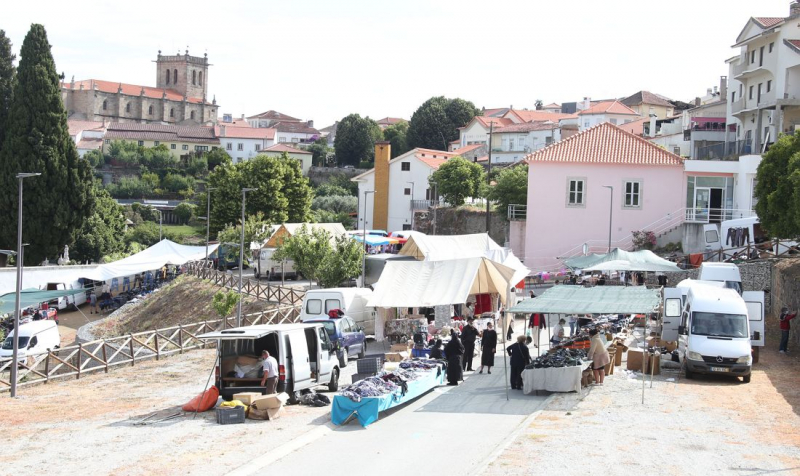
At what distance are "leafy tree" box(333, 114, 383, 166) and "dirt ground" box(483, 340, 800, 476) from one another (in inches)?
4128

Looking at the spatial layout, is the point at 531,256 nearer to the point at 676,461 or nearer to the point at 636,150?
the point at 636,150

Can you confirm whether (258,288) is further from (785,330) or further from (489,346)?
(785,330)

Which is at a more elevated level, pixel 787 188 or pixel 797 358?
pixel 787 188

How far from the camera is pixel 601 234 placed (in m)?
49.6

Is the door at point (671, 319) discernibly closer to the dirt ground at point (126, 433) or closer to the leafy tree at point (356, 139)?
the dirt ground at point (126, 433)

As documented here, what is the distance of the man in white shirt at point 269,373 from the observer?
17750mm

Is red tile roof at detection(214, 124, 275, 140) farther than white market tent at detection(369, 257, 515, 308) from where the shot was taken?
Yes

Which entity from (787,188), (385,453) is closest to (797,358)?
(787,188)

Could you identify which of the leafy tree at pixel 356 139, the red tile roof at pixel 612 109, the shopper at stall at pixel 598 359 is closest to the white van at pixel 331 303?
the shopper at stall at pixel 598 359

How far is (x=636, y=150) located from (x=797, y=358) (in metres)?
26.2

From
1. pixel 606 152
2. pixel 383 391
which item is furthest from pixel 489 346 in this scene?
pixel 606 152

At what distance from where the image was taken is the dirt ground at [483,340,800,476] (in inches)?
520

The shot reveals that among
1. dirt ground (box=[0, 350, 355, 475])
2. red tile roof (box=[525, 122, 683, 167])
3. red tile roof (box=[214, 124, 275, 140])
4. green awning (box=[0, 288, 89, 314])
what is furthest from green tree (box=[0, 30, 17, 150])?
red tile roof (box=[214, 124, 275, 140])

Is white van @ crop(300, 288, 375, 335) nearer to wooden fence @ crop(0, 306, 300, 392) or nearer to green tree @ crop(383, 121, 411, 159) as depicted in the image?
wooden fence @ crop(0, 306, 300, 392)
